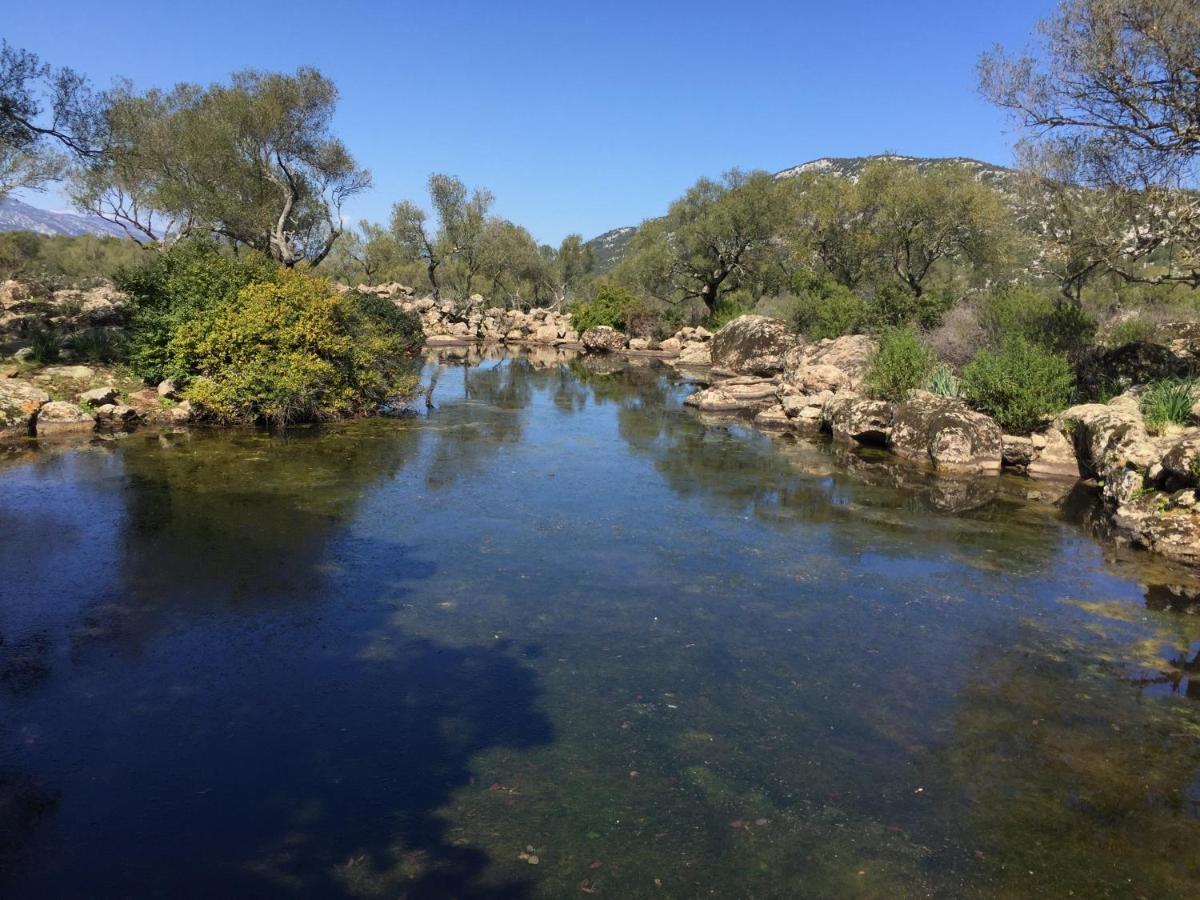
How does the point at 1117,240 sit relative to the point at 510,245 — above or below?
Answer: below

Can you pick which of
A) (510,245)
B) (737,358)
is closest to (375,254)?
(510,245)

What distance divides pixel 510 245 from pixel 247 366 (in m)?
52.9

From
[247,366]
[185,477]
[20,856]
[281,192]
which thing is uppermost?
[281,192]

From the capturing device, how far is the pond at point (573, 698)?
17.4 feet

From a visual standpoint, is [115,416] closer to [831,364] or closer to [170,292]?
[170,292]

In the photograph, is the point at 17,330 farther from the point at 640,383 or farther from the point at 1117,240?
the point at 1117,240

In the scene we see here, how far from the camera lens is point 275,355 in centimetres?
1981

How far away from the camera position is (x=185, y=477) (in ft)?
48.3

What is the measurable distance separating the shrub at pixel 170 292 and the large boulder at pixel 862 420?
1742cm

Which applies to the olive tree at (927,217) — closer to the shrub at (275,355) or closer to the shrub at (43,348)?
the shrub at (275,355)

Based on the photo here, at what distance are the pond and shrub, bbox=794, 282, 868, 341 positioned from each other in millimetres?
22299

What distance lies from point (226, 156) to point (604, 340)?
2605cm

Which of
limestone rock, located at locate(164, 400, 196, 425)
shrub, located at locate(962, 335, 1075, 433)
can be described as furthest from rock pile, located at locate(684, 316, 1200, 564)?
limestone rock, located at locate(164, 400, 196, 425)

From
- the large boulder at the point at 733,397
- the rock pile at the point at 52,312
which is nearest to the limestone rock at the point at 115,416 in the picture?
the rock pile at the point at 52,312
